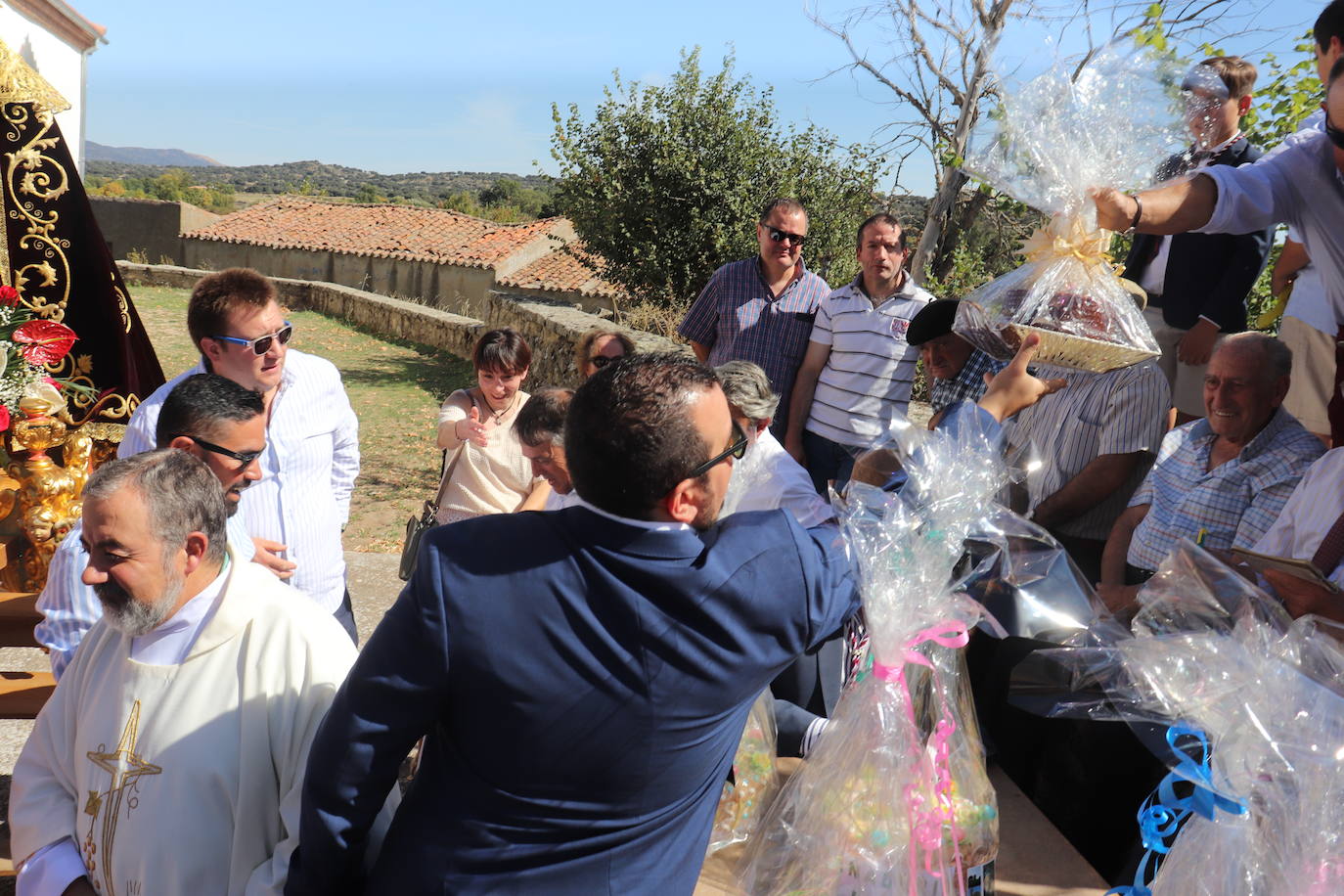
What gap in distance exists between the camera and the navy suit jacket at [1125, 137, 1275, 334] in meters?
3.82

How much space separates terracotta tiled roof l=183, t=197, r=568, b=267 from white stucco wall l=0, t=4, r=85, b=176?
20626mm

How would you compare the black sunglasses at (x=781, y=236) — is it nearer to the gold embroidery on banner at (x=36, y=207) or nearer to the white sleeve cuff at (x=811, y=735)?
the white sleeve cuff at (x=811, y=735)

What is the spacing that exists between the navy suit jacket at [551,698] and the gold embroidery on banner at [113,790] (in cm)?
50

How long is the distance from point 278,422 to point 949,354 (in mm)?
2405

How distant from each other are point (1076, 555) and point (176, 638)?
10.00ft

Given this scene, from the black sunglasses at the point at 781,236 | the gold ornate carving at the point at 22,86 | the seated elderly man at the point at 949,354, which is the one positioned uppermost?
the gold ornate carving at the point at 22,86

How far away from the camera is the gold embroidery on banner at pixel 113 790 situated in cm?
194

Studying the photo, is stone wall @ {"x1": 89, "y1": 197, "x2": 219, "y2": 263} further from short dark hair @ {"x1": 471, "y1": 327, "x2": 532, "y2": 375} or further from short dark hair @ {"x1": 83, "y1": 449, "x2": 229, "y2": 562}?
short dark hair @ {"x1": 83, "y1": 449, "x2": 229, "y2": 562}

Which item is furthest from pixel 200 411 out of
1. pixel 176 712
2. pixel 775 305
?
pixel 775 305

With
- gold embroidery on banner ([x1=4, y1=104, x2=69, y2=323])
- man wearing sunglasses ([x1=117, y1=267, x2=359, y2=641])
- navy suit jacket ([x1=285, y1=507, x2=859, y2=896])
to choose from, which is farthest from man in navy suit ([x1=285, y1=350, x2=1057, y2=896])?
gold embroidery on banner ([x1=4, y1=104, x2=69, y2=323])

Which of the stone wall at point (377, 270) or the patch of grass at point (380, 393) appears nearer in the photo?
the patch of grass at point (380, 393)

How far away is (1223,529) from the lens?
9.82 feet

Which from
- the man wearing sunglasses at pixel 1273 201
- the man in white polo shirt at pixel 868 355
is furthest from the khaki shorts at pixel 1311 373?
the man in white polo shirt at pixel 868 355

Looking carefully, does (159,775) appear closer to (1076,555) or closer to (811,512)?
(811,512)
